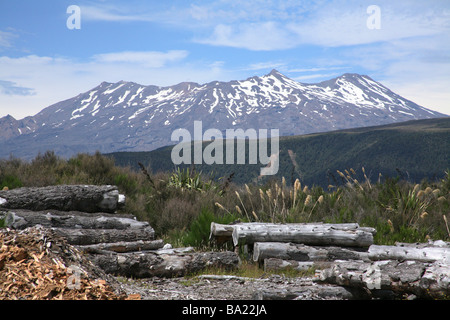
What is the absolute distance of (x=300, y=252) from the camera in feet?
24.5

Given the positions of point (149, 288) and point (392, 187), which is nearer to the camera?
point (149, 288)

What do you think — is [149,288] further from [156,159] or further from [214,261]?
[156,159]

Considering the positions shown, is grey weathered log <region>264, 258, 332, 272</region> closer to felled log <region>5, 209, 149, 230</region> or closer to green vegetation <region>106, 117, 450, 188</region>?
felled log <region>5, 209, 149, 230</region>

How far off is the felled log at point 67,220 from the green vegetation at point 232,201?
1.25m

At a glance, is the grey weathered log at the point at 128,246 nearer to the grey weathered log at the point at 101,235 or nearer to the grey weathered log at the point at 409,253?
the grey weathered log at the point at 101,235

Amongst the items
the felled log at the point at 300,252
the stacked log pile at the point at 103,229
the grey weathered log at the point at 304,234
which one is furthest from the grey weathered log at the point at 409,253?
the stacked log pile at the point at 103,229

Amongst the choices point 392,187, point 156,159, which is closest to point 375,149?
point 156,159

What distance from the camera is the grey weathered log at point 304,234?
7.71m

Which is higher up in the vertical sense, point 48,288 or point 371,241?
point 48,288

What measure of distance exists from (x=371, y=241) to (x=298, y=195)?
3.13 meters

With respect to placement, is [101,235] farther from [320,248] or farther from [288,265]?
[320,248]

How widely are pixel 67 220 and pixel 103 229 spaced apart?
2.49ft
